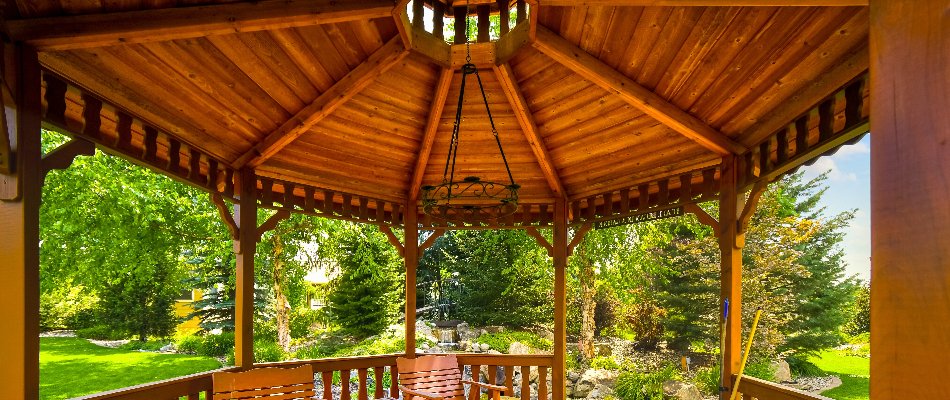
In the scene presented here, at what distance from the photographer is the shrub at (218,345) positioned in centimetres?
1141

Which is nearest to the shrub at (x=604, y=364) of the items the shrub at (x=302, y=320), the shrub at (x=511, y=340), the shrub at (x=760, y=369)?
the shrub at (x=511, y=340)

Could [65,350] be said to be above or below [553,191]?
below

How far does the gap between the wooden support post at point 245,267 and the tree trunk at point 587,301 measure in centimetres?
780

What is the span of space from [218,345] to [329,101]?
32.4 ft

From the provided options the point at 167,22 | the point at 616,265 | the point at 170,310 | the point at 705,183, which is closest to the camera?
the point at 167,22

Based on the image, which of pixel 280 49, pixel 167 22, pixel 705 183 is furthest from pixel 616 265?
pixel 167 22

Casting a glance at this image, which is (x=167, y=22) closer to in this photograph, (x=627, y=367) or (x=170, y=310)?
(x=627, y=367)

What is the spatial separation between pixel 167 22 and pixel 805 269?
1164 cm

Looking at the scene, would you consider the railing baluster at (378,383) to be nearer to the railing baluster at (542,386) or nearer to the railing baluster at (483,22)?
the railing baluster at (542,386)

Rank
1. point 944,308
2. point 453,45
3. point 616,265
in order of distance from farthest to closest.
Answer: point 616,265, point 453,45, point 944,308

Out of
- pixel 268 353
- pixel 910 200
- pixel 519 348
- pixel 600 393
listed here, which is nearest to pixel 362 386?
pixel 910 200

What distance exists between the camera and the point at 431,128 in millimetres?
4770

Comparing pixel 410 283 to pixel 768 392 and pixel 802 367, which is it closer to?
pixel 768 392

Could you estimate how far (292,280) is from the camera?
34.4 ft
